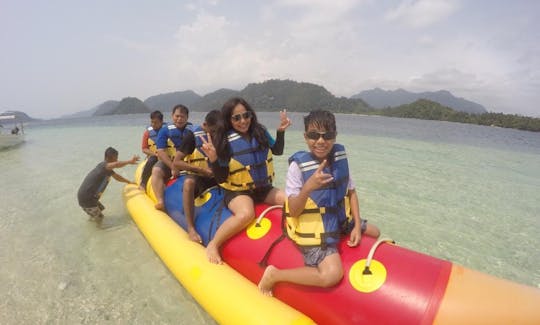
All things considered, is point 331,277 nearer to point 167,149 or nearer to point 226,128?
point 226,128

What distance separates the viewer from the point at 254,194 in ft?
9.05

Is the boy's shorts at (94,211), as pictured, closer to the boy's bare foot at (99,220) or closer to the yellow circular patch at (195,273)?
the boy's bare foot at (99,220)

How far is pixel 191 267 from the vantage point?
8.11ft

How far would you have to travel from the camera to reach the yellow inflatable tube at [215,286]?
186 centimetres

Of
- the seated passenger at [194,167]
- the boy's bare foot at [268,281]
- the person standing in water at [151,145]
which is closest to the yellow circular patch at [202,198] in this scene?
the seated passenger at [194,167]

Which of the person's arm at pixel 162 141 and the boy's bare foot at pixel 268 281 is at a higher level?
the person's arm at pixel 162 141

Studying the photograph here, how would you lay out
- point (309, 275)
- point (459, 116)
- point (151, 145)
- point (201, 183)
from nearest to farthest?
1. point (309, 275)
2. point (201, 183)
3. point (151, 145)
4. point (459, 116)

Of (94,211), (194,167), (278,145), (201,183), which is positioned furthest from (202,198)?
(94,211)

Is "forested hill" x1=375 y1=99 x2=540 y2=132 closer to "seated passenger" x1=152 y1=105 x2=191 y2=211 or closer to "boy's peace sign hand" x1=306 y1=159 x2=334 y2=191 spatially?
"seated passenger" x1=152 y1=105 x2=191 y2=211

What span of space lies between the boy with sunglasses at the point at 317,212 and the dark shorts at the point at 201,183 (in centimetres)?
134

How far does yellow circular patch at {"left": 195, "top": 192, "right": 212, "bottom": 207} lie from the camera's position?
9.83ft

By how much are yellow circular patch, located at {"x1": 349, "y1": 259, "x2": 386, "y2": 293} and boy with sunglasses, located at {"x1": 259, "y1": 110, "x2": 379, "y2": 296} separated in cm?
9

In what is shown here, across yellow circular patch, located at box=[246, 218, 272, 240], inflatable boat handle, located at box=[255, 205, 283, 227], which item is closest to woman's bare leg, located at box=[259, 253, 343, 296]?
yellow circular patch, located at box=[246, 218, 272, 240]

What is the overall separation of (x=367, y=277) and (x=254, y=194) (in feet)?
4.22
